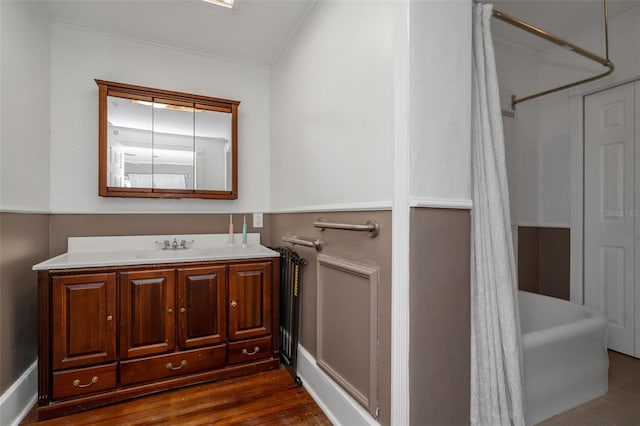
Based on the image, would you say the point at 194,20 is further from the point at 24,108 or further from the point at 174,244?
the point at 174,244

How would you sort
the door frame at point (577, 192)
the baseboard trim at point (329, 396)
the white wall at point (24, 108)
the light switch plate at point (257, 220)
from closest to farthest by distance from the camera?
the baseboard trim at point (329, 396)
the white wall at point (24, 108)
the door frame at point (577, 192)
the light switch plate at point (257, 220)

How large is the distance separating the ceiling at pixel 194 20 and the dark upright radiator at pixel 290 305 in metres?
1.56

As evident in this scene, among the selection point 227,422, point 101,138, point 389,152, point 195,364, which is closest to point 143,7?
point 101,138

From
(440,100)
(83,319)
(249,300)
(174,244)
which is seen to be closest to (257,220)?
(174,244)

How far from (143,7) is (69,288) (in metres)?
1.72

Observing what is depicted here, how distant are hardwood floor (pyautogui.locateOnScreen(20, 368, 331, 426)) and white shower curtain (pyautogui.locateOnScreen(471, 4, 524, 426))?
806mm

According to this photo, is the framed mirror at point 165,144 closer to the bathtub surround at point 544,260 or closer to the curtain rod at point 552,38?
the curtain rod at point 552,38

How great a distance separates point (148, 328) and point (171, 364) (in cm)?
26

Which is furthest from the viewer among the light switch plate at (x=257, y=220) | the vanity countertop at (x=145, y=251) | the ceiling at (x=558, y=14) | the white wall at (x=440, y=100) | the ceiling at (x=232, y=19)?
the light switch plate at (x=257, y=220)

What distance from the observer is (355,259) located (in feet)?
4.86

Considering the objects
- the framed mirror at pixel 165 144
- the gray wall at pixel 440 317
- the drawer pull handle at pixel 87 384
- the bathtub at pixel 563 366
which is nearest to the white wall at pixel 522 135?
the bathtub at pixel 563 366

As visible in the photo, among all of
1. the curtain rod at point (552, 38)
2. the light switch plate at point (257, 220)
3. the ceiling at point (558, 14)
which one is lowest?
the light switch plate at point (257, 220)

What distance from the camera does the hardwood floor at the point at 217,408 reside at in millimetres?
1587

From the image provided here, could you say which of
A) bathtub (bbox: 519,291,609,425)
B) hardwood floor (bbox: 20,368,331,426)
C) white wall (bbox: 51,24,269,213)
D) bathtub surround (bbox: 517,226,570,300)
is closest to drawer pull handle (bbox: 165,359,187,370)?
hardwood floor (bbox: 20,368,331,426)
